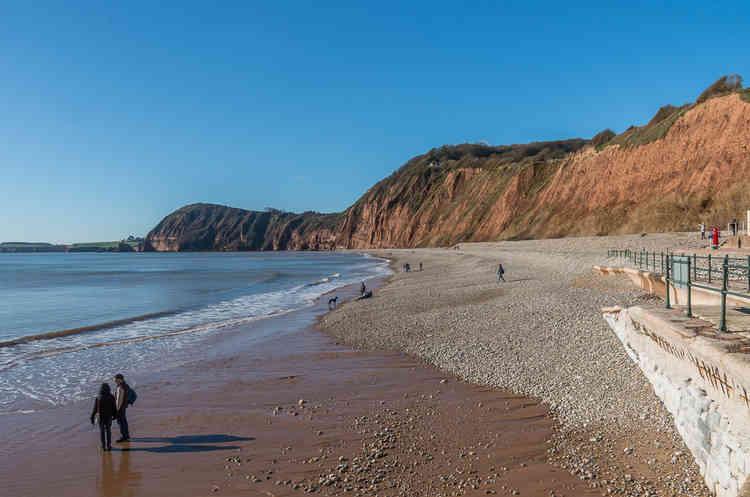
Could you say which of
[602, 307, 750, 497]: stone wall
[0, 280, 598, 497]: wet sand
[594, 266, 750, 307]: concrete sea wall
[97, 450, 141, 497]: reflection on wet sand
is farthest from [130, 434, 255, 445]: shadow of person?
[594, 266, 750, 307]: concrete sea wall

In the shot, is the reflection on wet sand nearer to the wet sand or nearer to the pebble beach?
the wet sand

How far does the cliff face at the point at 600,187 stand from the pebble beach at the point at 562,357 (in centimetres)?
2539

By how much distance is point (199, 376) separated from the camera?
10.3 meters

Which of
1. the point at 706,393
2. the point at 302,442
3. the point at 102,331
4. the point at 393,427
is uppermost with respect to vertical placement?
the point at 706,393

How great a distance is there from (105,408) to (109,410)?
0.20 feet

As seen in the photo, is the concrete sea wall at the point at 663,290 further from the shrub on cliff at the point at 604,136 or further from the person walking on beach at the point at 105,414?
the shrub on cliff at the point at 604,136

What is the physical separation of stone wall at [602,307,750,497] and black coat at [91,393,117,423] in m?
7.21

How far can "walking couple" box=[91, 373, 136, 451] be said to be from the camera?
261 inches

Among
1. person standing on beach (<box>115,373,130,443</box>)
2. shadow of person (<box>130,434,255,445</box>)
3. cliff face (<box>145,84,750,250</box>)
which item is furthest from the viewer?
cliff face (<box>145,84,750,250</box>)

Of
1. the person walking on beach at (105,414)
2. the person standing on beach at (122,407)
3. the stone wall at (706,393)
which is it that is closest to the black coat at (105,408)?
the person walking on beach at (105,414)

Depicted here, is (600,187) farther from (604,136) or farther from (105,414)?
(105,414)

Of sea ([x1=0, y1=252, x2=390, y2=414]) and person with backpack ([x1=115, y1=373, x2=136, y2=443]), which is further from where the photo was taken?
sea ([x1=0, y1=252, x2=390, y2=414])

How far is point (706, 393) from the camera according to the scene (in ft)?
14.6

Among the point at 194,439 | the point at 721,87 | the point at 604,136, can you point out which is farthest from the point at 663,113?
the point at 194,439
